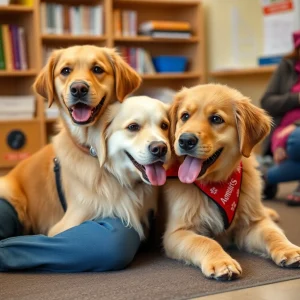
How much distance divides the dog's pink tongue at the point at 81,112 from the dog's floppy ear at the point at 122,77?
132mm

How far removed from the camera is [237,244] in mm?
1878

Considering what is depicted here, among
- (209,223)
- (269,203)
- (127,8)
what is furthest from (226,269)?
(127,8)

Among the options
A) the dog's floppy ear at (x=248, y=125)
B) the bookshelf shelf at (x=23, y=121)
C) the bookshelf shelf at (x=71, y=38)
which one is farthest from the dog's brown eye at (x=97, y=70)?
the bookshelf shelf at (x=71, y=38)

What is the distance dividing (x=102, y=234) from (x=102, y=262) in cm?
9

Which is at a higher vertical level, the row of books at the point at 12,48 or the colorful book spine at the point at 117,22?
the colorful book spine at the point at 117,22

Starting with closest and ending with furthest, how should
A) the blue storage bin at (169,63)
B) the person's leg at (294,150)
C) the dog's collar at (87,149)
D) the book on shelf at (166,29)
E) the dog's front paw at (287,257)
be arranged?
1. the dog's front paw at (287,257)
2. the dog's collar at (87,149)
3. the person's leg at (294,150)
4. the book on shelf at (166,29)
5. the blue storage bin at (169,63)

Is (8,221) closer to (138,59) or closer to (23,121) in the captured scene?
(23,121)

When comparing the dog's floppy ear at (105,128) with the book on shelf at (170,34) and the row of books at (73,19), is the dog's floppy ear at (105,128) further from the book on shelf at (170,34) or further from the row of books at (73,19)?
the book on shelf at (170,34)

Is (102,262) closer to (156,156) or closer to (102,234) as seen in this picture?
(102,234)

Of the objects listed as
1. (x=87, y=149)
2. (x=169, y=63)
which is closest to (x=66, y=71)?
(x=87, y=149)

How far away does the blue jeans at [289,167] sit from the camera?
9.18 feet

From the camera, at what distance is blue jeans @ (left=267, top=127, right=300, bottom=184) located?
280cm

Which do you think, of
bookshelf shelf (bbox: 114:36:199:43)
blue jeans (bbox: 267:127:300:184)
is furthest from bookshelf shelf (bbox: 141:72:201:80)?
blue jeans (bbox: 267:127:300:184)

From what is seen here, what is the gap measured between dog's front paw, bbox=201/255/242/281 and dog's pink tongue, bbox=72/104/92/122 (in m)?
0.63
